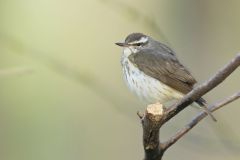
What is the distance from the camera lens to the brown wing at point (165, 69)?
683cm

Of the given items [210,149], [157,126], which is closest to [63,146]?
[210,149]

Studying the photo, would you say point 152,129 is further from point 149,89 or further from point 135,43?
point 135,43

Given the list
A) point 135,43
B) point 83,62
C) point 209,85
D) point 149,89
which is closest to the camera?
point 209,85

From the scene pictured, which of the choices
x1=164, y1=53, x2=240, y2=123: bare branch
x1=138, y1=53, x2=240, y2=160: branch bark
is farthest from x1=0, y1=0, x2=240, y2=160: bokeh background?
x1=164, y1=53, x2=240, y2=123: bare branch

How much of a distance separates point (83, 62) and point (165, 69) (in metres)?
5.71

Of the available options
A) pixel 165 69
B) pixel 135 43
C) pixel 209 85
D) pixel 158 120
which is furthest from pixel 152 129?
pixel 135 43

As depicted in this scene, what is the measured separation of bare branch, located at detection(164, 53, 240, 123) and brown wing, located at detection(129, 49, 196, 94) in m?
1.39

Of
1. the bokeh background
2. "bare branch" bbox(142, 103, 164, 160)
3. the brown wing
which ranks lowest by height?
the bokeh background

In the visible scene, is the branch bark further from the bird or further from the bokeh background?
the bokeh background

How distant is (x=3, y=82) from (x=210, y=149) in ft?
18.1

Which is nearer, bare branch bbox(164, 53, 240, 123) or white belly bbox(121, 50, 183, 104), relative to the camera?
bare branch bbox(164, 53, 240, 123)

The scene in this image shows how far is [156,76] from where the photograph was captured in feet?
22.9

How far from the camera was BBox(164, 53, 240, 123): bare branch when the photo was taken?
4844 mm

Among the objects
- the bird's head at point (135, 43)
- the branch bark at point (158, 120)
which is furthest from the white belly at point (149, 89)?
the branch bark at point (158, 120)
